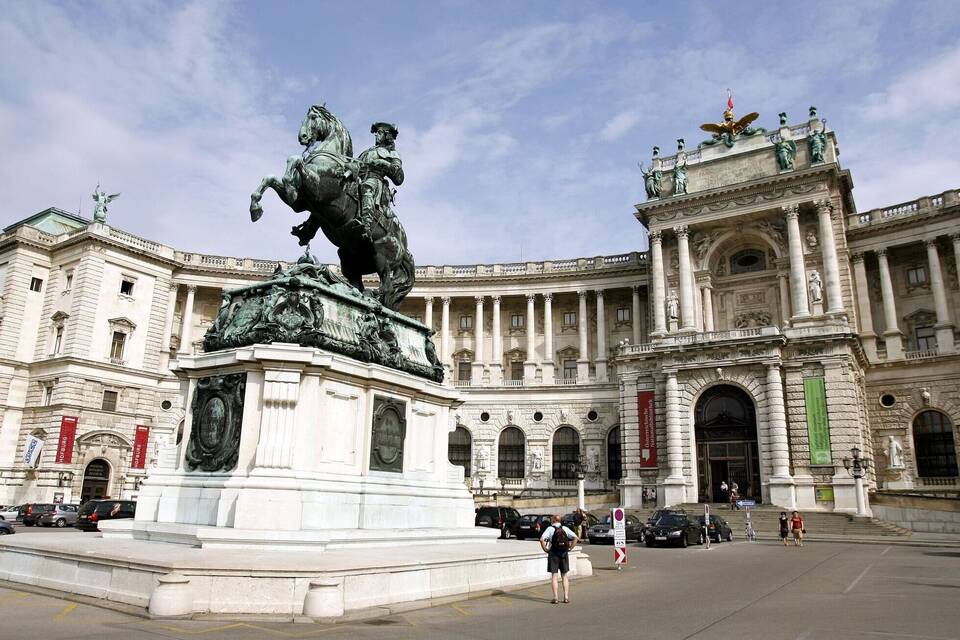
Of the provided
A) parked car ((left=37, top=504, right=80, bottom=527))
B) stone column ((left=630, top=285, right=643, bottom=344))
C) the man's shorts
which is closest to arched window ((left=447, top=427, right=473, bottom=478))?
stone column ((left=630, top=285, right=643, bottom=344))

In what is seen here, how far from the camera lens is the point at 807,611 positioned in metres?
11.4

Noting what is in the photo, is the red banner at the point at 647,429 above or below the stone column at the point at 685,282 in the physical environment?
below

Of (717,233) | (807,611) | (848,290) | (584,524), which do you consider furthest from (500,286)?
(807,611)

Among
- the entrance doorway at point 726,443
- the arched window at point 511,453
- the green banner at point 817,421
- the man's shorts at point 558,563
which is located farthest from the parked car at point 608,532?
the arched window at point 511,453

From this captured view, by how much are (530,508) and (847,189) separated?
3165 cm

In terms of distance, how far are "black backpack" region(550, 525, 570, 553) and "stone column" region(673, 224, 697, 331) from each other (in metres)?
38.7

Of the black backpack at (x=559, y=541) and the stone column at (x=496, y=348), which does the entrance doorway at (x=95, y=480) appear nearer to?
the stone column at (x=496, y=348)

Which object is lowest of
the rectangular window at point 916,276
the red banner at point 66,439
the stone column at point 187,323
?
the red banner at point 66,439

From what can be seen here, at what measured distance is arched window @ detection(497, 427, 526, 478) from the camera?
5694 centimetres

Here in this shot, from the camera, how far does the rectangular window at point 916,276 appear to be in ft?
167

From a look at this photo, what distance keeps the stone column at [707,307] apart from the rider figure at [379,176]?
39.7 m

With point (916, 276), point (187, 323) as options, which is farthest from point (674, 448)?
point (187, 323)

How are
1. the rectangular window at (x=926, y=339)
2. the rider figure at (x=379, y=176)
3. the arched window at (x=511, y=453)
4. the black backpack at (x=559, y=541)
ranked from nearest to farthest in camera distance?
the black backpack at (x=559, y=541)
the rider figure at (x=379, y=176)
the rectangular window at (x=926, y=339)
the arched window at (x=511, y=453)

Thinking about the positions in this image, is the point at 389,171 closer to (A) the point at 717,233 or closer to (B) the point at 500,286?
(A) the point at 717,233
